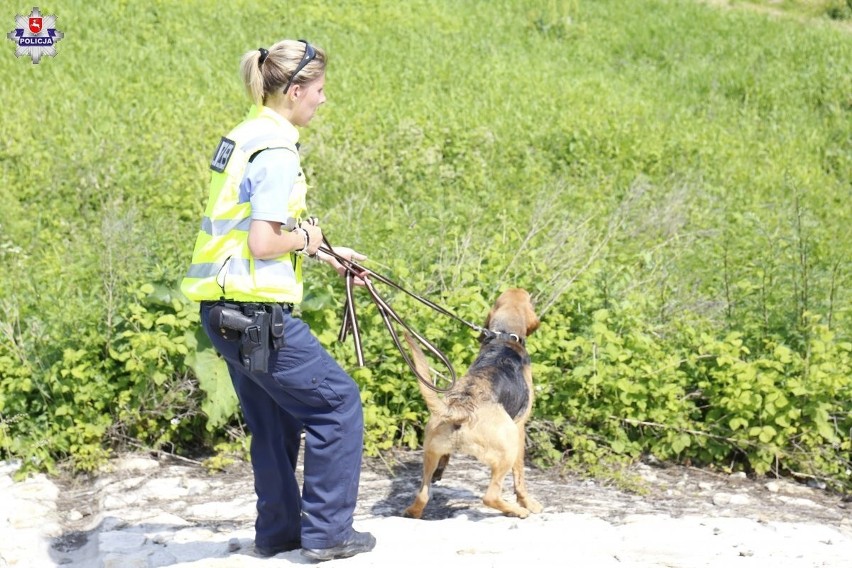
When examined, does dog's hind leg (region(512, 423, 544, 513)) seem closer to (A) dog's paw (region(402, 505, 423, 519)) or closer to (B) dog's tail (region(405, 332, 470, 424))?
(B) dog's tail (region(405, 332, 470, 424))

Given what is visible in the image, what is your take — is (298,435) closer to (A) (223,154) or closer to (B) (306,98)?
(A) (223,154)

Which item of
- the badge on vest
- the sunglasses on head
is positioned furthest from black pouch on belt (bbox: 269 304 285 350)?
the sunglasses on head

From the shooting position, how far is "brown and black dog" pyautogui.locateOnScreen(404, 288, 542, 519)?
445 cm

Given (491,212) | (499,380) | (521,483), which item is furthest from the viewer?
(491,212)

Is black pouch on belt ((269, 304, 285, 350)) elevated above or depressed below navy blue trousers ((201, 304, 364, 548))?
above

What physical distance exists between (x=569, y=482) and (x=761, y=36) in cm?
1163

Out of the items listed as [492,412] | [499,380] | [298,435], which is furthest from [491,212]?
[298,435]

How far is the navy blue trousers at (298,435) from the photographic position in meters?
3.63

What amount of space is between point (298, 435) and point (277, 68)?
1.47 meters

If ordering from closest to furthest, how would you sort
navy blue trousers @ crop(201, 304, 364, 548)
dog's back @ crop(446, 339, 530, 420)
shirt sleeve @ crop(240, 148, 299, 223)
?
shirt sleeve @ crop(240, 148, 299, 223), navy blue trousers @ crop(201, 304, 364, 548), dog's back @ crop(446, 339, 530, 420)

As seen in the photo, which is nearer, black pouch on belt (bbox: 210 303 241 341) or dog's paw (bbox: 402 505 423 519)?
black pouch on belt (bbox: 210 303 241 341)

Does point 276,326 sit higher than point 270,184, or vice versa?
point 270,184

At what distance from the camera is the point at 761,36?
1519cm

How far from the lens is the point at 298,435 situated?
4008 millimetres
